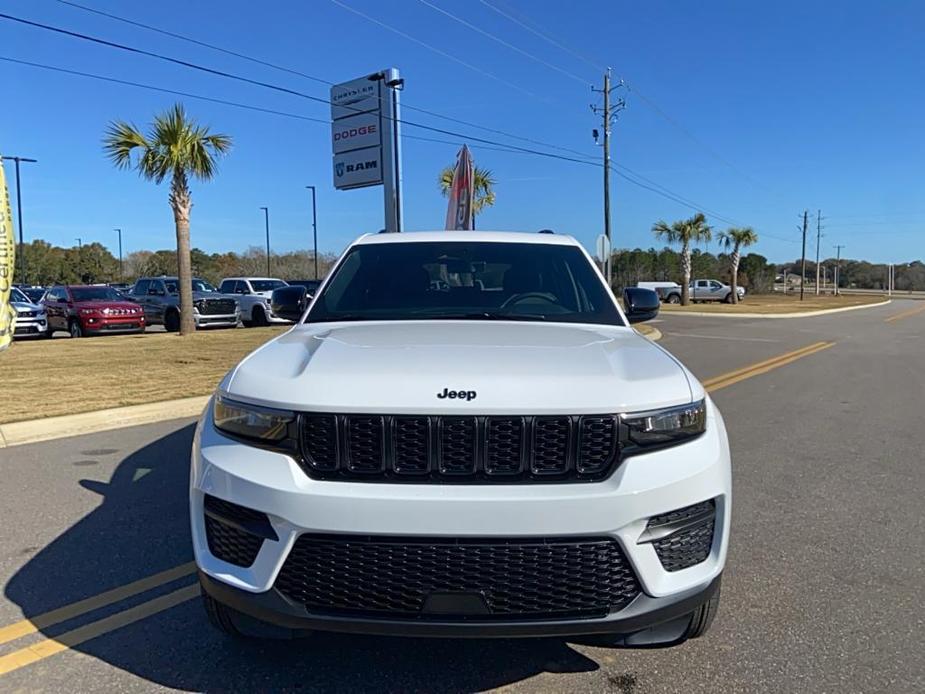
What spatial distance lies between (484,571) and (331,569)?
1.64 feet

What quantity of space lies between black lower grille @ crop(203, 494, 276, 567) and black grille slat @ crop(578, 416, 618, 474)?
3.50 ft

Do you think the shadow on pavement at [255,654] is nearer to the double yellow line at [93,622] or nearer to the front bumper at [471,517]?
the double yellow line at [93,622]

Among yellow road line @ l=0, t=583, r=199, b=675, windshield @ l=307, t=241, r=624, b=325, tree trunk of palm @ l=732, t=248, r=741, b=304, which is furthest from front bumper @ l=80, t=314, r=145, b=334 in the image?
tree trunk of palm @ l=732, t=248, r=741, b=304

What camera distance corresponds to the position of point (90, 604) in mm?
3434

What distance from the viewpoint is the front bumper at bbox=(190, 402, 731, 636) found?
7.58 ft

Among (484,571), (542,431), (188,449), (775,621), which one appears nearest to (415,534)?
(484,571)

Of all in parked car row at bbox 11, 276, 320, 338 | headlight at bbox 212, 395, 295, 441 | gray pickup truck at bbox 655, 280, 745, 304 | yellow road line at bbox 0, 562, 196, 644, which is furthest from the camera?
A: gray pickup truck at bbox 655, 280, 745, 304

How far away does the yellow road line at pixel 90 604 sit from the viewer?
3.19 m

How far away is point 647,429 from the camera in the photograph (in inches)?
99.0

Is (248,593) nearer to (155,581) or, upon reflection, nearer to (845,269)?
(155,581)

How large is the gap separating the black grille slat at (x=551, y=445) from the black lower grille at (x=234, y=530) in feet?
3.00

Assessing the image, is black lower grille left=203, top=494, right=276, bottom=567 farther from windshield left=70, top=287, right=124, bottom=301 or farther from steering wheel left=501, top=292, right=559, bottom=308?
windshield left=70, top=287, right=124, bottom=301

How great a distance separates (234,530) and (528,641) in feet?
4.49

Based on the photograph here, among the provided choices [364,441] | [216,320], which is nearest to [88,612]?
[364,441]
